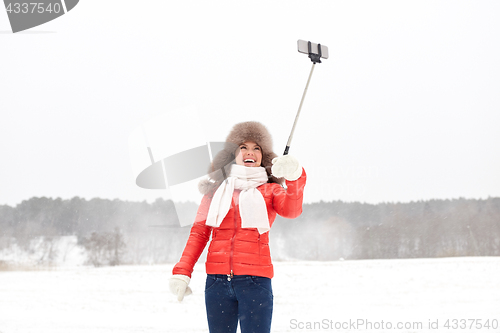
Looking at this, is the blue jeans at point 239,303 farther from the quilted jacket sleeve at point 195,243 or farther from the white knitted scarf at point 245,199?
the white knitted scarf at point 245,199

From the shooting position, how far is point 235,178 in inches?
82.1

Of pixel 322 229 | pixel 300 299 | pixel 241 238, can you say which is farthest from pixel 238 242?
pixel 322 229

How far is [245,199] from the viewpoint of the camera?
196cm

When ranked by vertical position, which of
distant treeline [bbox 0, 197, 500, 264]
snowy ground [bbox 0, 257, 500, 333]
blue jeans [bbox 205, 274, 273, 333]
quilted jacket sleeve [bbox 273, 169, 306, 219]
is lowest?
distant treeline [bbox 0, 197, 500, 264]

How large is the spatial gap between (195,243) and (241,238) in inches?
11.5

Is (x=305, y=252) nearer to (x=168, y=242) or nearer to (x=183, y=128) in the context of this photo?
(x=168, y=242)

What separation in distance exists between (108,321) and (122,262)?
619 inches

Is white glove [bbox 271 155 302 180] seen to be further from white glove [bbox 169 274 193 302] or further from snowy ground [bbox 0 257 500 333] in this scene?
snowy ground [bbox 0 257 500 333]

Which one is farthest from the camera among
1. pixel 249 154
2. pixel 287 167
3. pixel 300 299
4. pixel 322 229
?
pixel 322 229

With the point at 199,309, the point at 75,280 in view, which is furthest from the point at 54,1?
the point at 199,309

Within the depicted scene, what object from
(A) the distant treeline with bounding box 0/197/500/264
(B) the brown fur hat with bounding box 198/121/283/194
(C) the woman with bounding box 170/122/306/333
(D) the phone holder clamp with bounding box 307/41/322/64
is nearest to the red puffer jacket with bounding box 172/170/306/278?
(C) the woman with bounding box 170/122/306/333

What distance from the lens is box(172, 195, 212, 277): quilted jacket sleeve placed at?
76.1 inches

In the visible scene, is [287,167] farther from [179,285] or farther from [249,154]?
[179,285]

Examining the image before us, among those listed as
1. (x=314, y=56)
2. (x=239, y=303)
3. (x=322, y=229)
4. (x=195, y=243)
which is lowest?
(x=322, y=229)
